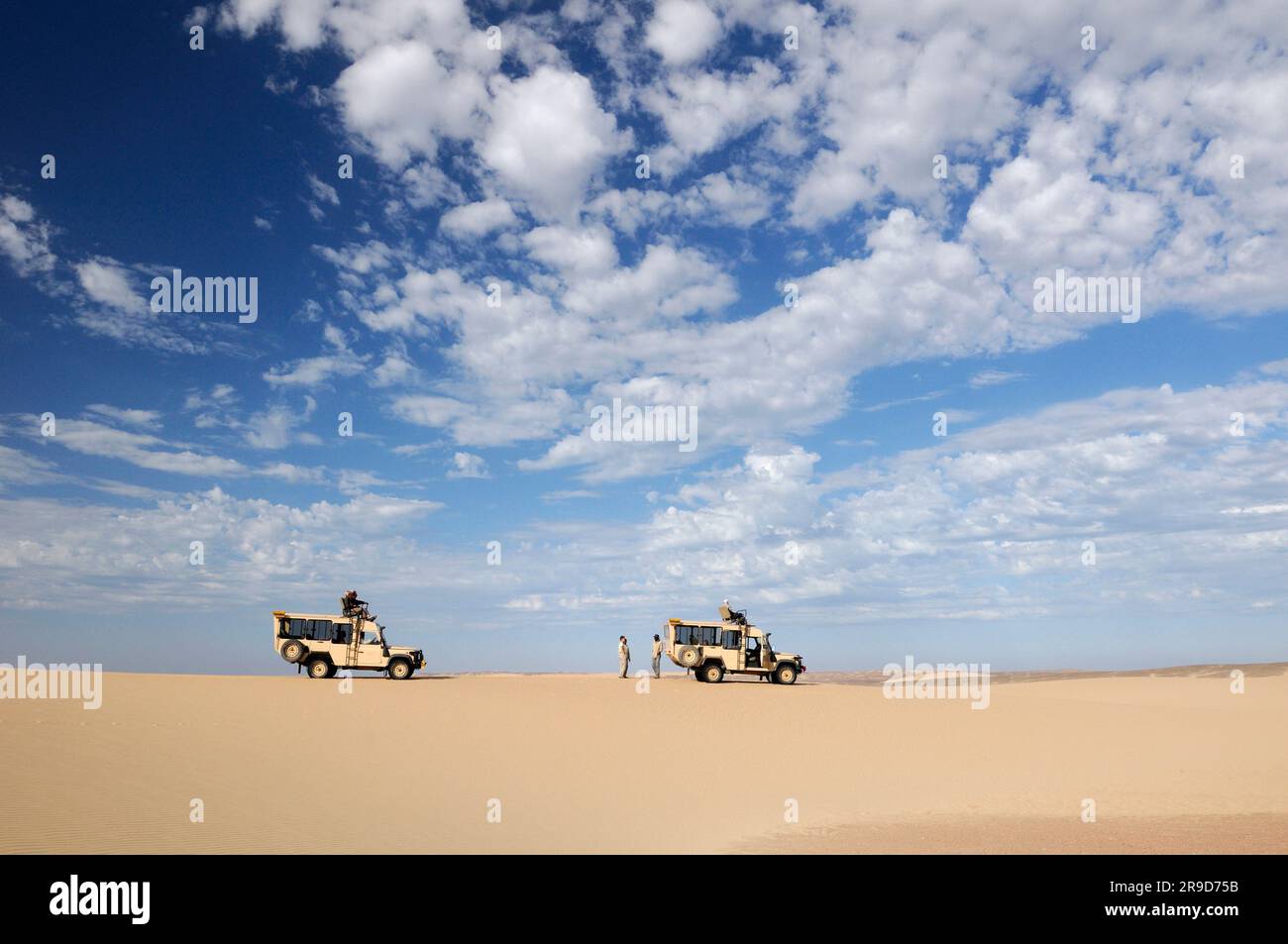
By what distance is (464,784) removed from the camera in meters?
16.3

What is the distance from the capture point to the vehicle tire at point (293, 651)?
29672mm

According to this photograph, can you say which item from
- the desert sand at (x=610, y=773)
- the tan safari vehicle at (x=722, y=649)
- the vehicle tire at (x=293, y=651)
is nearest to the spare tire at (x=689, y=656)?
the tan safari vehicle at (x=722, y=649)

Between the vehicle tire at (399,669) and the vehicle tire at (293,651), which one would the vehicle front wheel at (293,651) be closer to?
the vehicle tire at (293,651)

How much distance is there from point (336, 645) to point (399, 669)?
250cm

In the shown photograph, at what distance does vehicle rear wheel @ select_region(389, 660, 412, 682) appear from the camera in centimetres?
3077

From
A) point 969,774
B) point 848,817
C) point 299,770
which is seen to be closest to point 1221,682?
point 969,774

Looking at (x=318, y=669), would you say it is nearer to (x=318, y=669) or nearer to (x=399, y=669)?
(x=318, y=669)

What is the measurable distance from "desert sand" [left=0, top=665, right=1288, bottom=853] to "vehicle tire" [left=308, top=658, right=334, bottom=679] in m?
1.81

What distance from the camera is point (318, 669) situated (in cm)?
2991
